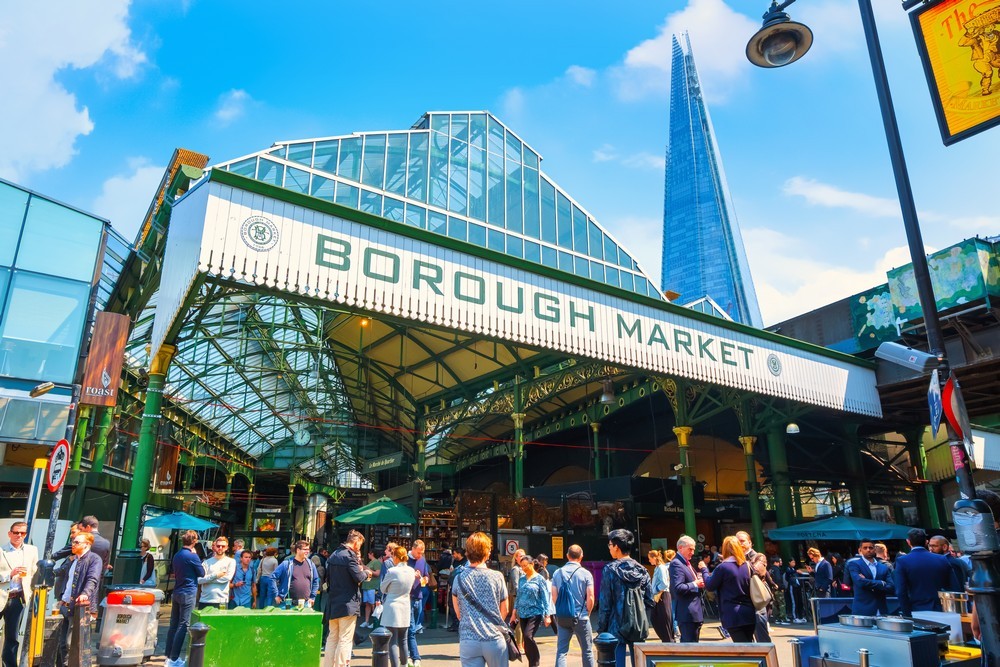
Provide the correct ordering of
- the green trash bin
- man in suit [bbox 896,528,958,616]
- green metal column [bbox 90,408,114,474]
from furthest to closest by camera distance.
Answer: green metal column [bbox 90,408,114,474], man in suit [bbox 896,528,958,616], the green trash bin

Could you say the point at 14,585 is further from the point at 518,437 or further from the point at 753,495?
the point at 753,495

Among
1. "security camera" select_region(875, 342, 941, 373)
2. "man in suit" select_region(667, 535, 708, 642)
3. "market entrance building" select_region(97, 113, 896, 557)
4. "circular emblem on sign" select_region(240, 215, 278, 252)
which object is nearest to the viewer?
"security camera" select_region(875, 342, 941, 373)

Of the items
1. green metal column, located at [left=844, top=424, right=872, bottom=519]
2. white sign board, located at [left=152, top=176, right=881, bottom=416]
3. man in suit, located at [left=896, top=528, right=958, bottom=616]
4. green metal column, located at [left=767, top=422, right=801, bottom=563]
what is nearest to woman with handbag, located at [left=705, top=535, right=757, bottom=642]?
man in suit, located at [left=896, top=528, right=958, bottom=616]

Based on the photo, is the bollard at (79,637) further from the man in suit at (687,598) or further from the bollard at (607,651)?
the man in suit at (687,598)

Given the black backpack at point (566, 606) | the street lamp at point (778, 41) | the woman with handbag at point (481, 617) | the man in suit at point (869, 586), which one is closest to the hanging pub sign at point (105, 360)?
the black backpack at point (566, 606)

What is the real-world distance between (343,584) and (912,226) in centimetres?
703

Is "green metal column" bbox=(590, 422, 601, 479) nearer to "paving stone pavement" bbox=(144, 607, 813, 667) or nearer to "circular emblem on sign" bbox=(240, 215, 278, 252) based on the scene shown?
"paving stone pavement" bbox=(144, 607, 813, 667)

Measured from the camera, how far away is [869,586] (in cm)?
827

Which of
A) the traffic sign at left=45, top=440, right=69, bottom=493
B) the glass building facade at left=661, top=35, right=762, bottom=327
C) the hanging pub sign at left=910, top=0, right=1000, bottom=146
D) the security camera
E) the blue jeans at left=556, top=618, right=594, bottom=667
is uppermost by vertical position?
the glass building facade at left=661, top=35, right=762, bottom=327

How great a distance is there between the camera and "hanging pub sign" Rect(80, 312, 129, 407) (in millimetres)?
14914

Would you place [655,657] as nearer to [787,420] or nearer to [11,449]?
[787,420]

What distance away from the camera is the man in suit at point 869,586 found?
8.17 metres

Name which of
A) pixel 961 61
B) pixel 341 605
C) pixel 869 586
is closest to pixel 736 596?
pixel 869 586

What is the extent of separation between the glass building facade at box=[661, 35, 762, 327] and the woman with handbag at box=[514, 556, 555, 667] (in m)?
159
